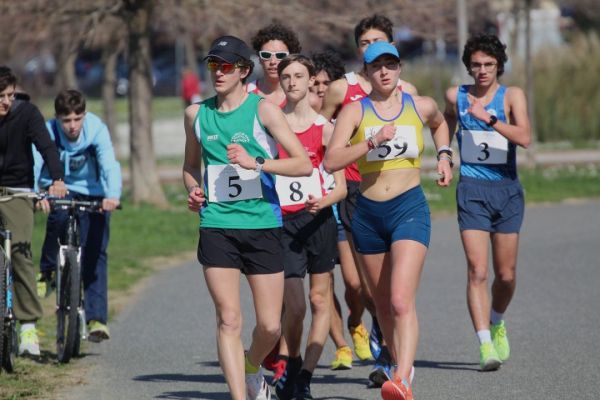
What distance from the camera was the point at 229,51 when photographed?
7.19 metres

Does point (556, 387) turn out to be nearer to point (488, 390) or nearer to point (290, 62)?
point (488, 390)

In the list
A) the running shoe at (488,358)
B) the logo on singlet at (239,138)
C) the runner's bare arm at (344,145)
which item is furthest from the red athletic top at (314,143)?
the running shoe at (488,358)

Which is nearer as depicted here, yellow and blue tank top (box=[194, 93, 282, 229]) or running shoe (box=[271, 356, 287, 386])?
yellow and blue tank top (box=[194, 93, 282, 229])

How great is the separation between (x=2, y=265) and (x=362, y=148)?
260cm

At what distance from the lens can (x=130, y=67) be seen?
2214cm

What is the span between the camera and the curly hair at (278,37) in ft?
30.1

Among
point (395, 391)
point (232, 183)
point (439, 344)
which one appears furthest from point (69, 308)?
point (395, 391)

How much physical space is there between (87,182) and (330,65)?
2.14 m

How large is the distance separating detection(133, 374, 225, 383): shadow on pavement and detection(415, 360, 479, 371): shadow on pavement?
1.36 metres

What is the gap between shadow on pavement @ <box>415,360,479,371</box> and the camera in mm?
9219

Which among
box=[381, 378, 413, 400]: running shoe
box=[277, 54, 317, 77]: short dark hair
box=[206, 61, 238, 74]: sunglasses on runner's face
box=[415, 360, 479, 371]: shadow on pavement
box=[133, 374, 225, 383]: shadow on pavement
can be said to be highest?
box=[206, 61, 238, 74]: sunglasses on runner's face

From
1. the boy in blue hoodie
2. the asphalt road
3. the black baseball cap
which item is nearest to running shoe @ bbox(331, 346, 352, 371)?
the asphalt road

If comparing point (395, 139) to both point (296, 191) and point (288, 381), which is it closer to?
point (296, 191)

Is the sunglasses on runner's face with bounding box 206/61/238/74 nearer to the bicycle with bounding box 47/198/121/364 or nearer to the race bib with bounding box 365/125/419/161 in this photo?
the race bib with bounding box 365/125/419/161
